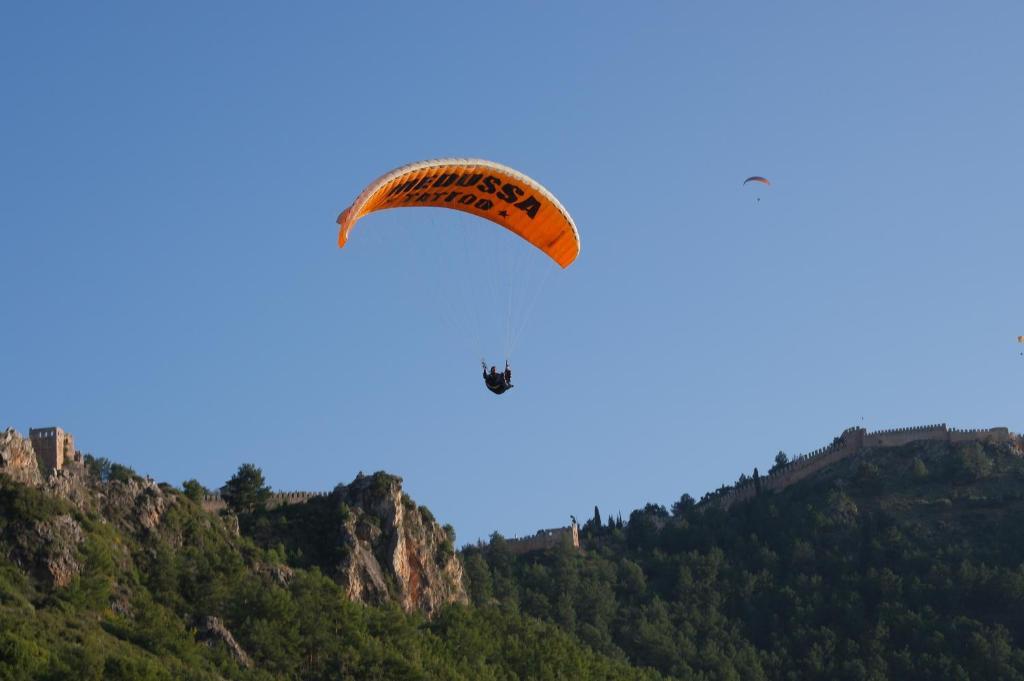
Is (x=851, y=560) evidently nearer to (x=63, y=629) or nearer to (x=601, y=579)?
(x=601, y=579)

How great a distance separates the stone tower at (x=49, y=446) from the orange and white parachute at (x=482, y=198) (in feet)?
68.9

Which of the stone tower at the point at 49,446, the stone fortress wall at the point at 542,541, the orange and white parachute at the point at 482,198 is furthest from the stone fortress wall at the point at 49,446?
the stone fortress wall at the point at 542,541

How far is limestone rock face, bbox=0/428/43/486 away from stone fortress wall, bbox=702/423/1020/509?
6867 centimetres

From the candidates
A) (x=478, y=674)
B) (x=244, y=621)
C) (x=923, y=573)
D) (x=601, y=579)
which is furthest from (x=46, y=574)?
(x=923, y=573)

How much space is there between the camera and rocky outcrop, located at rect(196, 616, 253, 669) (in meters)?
65.2

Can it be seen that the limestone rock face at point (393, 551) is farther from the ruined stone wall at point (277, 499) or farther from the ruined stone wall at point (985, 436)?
the ruined stone wall at point (985, 436)

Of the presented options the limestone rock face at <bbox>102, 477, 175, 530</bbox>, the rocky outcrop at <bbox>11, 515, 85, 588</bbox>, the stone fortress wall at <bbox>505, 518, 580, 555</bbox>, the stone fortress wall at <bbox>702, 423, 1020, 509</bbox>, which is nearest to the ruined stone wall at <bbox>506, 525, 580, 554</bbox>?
the stone fortress wall at <bbox>505, 518, 580, 555</bbox>

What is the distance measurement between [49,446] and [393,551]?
1645 cm

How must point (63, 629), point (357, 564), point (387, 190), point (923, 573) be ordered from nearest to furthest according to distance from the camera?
point (387, 190) → point (63, 629) → point (357, 564) → point (923, 573)

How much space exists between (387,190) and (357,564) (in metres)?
28.5

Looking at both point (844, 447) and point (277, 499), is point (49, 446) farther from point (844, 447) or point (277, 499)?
point (844, 447)

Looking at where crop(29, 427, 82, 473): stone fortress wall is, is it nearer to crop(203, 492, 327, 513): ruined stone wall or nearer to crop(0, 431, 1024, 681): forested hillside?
crop(0, 431, 1024, 681): forested hillside

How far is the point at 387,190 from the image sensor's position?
54.9 meters

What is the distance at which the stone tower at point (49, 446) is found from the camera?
71875 millimetres
